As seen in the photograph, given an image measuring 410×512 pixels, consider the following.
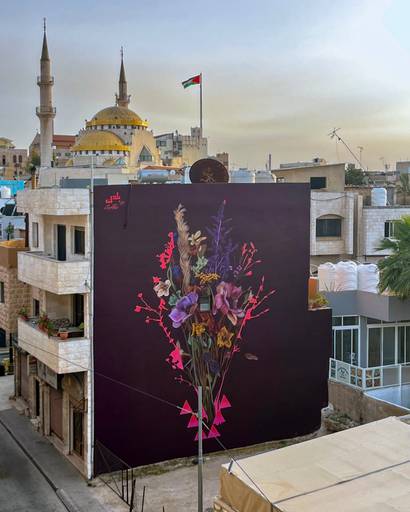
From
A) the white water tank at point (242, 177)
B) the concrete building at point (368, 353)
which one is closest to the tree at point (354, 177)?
the white water tank at point (242, 177)

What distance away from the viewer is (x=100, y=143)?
298ft

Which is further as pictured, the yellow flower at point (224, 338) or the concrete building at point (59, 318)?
the yellow flower at point (224, 338)

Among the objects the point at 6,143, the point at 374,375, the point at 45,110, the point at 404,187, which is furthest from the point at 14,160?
the point at 374,375

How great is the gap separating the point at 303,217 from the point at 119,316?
7510mm

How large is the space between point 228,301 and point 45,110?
62.0 m

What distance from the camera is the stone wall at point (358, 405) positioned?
2128cm

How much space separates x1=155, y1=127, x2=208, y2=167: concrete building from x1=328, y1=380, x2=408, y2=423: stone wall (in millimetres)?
75308

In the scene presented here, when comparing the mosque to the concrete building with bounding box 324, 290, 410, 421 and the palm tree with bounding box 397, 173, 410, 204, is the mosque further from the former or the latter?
the concrete building with bounding box 324, 290, 410, 421

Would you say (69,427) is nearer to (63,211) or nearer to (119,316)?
(119,316)

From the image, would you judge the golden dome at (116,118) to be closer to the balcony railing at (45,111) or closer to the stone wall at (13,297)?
the balcony railing at (45,111)

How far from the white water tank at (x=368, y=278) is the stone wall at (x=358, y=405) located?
385 centimetres

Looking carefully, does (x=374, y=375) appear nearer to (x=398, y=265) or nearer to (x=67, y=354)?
(x=398, y=265)

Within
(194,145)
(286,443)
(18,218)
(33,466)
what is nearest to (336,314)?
(286,443)

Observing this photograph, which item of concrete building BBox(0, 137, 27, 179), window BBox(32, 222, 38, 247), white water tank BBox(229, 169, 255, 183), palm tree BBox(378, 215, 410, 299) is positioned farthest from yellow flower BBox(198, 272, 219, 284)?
concrete building BBox(0, 137, 27, 179)
